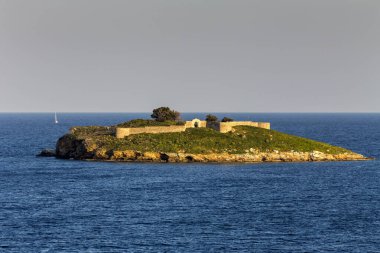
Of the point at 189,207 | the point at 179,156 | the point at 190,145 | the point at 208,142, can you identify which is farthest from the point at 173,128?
the point at 189,207

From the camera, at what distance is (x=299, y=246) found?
68812 mm

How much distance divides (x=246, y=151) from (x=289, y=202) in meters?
48.4

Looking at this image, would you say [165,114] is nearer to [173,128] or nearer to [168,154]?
[173,128]

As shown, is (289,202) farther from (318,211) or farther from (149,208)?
(149,208)

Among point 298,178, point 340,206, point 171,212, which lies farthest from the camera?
point 298,178

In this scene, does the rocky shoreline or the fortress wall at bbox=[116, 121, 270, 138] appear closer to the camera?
the rocky shoreline

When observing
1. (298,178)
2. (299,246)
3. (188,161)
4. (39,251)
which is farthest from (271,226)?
(188,161)

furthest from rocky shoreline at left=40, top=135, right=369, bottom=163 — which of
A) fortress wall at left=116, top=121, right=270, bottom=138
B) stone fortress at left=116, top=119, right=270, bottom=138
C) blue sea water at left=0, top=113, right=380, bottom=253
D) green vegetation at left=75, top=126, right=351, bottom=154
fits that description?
stone fortress at left=116, top=119, right=270, bottom=138

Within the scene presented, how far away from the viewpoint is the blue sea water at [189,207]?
70375 mm

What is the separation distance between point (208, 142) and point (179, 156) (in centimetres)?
868

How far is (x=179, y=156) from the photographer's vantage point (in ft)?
450

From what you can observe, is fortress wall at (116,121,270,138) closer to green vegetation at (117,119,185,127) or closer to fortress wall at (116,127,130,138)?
fortress wall at (116,127,130,138)

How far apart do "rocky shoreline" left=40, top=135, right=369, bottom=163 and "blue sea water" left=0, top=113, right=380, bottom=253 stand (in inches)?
194

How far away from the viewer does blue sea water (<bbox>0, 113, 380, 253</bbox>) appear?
70.4 meters
